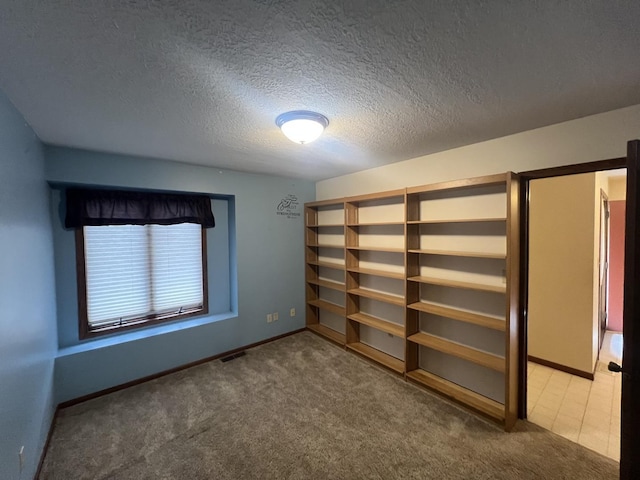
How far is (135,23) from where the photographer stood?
0.97 m

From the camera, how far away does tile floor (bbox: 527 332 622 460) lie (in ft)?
6.66

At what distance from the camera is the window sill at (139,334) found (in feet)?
8.43

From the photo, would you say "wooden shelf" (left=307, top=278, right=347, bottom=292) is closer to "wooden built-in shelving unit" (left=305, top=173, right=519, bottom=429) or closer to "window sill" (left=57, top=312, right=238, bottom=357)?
"wooden built-in shelving unit" (left=305, top=173, right=519, bottom=429)

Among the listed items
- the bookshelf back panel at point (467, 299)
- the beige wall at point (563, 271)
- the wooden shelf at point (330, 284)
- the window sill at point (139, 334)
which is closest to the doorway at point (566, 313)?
the beige wall at point (563, 271)

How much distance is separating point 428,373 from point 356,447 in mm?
1265

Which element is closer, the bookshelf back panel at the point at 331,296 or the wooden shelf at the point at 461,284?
the wooden shelf at the point at 461,284

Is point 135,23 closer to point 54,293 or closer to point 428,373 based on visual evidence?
point 54,293

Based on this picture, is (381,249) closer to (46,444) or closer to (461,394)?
(461,394)

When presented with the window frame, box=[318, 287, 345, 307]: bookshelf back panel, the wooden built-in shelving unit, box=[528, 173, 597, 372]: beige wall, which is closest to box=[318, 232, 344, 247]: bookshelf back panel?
the wooden built-in shelving unit

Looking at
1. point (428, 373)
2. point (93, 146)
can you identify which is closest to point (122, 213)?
point (93, 146)

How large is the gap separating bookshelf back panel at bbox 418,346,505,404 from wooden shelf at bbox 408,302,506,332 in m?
0.51

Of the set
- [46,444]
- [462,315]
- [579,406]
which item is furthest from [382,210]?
[46,444]

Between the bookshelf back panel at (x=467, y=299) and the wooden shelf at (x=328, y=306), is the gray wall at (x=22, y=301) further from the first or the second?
the bookshelf back panel at (x=467, y=299)

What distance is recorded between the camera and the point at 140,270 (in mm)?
3043
